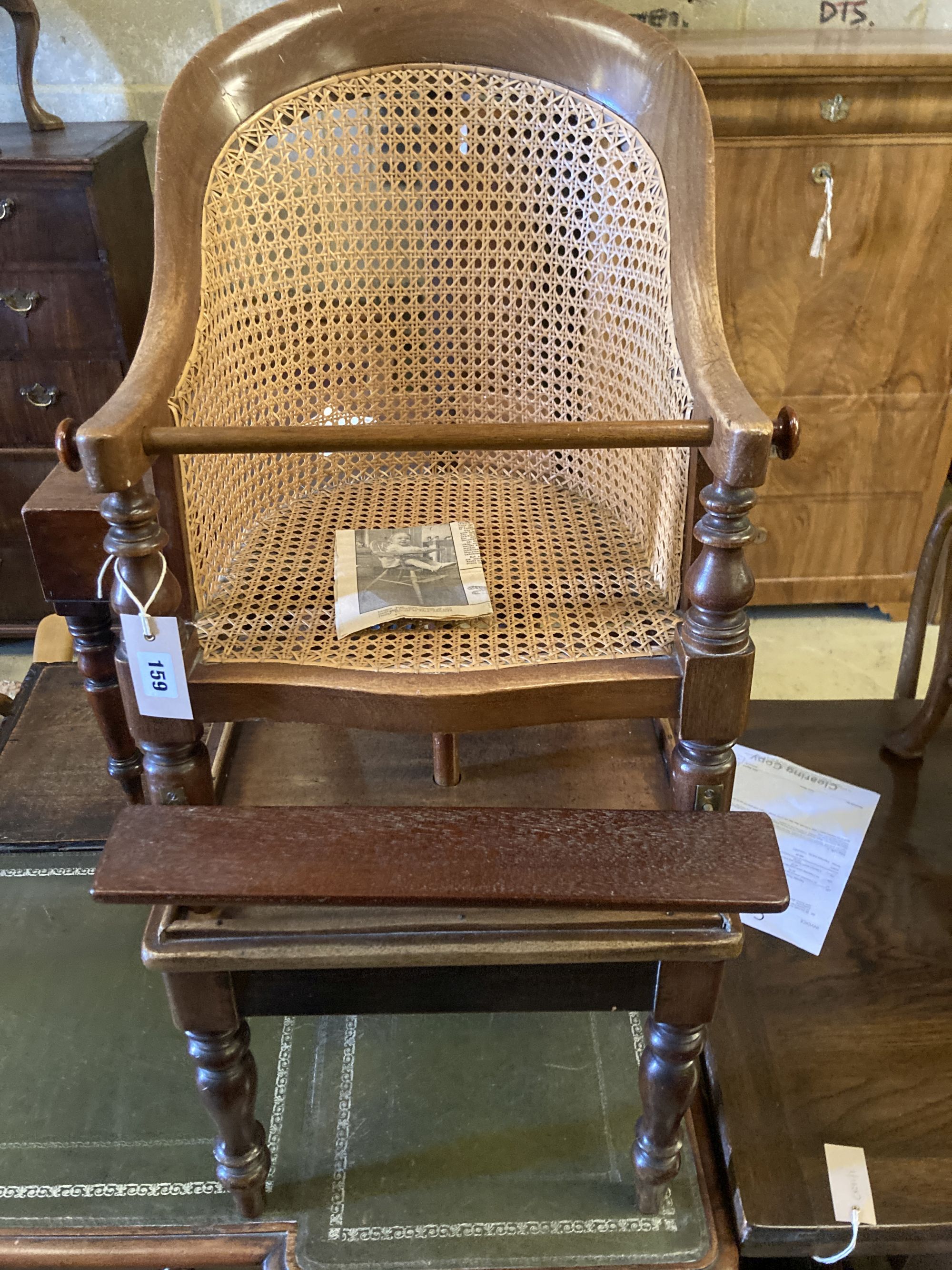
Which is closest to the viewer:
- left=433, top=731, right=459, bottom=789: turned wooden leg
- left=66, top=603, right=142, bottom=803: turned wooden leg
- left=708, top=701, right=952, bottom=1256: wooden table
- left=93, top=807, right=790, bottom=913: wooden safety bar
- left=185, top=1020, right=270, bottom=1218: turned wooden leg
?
left=93, top=807, right=790, bottom=913: wooden safety bar

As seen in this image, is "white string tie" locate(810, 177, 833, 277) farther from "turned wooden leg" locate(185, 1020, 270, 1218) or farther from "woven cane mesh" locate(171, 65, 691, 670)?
"turned wooden leg" locate(185, 1020, 270, 1218)

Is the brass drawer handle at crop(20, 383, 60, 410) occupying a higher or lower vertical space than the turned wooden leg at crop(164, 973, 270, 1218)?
higher

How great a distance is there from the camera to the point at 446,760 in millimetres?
1122

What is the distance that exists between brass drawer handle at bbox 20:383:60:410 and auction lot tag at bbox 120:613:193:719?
0.99 meters

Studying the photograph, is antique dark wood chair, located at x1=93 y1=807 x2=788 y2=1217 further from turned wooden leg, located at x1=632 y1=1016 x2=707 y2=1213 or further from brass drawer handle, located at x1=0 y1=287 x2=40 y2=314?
brass drawer handle, located at x1=0 y1=287 x2=40 y2=314

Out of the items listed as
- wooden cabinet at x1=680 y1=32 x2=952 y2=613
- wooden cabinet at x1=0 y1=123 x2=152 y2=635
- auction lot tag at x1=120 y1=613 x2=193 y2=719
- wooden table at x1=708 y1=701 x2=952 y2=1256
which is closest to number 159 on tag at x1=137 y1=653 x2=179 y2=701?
auction lot tag at x1=120 y1=613 x2=193 y2=719

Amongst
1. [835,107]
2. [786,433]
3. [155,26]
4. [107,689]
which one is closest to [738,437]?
[786,433]

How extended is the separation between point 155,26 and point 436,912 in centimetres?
164

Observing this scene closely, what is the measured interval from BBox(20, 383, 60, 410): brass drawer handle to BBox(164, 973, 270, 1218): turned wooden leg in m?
1.18

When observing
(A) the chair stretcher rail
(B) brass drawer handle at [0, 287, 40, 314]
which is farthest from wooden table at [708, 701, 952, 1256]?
(B) brass drawer handle at [0, 287, 40, 314]

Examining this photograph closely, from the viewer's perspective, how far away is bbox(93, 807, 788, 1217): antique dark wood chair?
785 millimetres

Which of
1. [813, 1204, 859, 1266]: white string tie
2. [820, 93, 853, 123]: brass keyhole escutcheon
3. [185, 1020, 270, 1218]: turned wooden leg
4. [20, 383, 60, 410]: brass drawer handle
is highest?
[820, 93, 853, 123]: brass keyhole escutcheon

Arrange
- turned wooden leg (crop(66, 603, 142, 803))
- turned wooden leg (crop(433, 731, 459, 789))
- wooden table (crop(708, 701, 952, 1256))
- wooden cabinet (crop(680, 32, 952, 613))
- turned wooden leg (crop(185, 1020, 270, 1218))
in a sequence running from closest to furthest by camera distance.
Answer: turned wooden leg (crop(185, 1020, 270, 1218)) → wooden table (crop(708, 701, 952, 1256)) → turned wooden leg (crop(433, 731, 459, 789)) → turned wooden leg (crop(66, 603, 142, 803)) → wooden cabinet (crop(680, 32, 952, 613))

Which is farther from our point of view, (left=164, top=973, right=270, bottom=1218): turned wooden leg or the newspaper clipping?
the newspaper clipping
